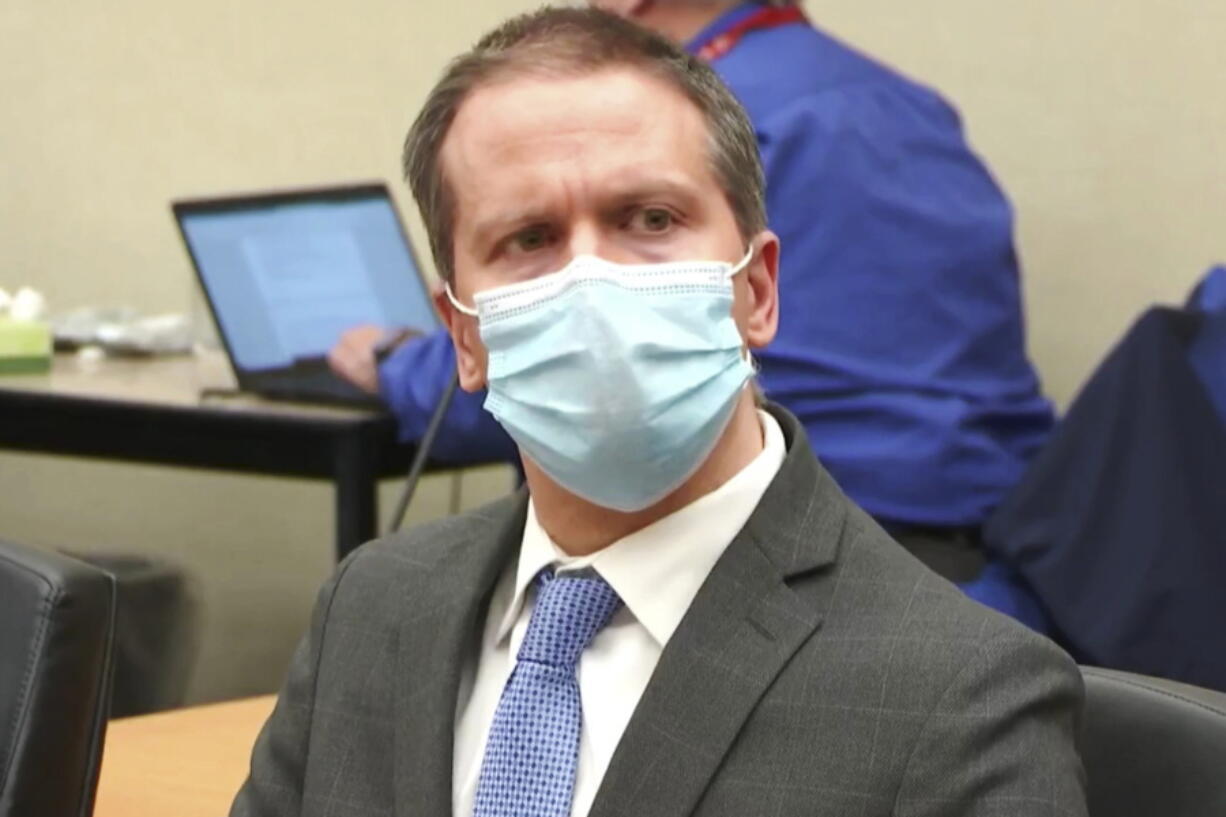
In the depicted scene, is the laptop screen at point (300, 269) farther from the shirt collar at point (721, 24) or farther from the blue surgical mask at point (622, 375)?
the blue surgical mask at point (622, 375)

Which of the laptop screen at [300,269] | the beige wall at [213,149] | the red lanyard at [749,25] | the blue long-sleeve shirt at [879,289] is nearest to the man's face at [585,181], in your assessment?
the blue long-sleeve shirt at [879,289]

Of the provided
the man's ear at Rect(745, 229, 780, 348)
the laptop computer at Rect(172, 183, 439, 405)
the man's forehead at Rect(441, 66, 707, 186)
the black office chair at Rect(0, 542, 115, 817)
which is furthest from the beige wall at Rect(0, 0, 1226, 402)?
the black office chair at Rect(0, 542, 115, 817)

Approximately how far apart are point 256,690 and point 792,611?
127 inches

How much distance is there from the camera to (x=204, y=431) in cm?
299

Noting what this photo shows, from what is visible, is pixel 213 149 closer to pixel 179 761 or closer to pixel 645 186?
pixel 179 761

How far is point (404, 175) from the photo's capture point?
1467 millimetres

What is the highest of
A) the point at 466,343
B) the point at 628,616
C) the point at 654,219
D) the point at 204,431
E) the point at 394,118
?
the point at 654,219

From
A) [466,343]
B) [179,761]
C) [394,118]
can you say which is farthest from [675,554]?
[394,118]

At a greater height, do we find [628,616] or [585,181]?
[585,181]

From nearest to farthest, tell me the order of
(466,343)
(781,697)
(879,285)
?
1. (781,697)
2. (466,343)
3. (879,285)

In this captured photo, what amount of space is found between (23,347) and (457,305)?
2.16 m

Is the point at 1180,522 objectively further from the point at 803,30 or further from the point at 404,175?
the point at 404,175

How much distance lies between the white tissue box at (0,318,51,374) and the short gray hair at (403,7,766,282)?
82.0 inches

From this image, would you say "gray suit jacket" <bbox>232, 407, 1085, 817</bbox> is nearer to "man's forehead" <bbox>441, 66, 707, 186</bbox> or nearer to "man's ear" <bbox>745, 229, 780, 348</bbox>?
"man's ear" <bbox>745, 229, 780, 348</bbox>
